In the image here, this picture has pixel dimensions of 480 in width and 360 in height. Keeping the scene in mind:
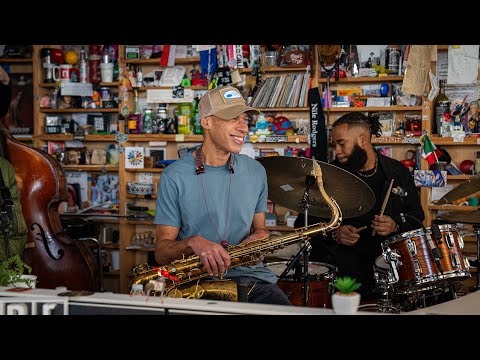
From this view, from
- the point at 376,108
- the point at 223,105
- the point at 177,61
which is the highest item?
the point at 177,61

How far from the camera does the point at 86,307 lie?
1.58 metres

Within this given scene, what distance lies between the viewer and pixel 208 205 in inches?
109

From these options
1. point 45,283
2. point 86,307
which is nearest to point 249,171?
point 86,307

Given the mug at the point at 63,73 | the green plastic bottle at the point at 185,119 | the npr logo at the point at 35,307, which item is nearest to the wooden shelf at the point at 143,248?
the green plastic bottle at the point at 185,119

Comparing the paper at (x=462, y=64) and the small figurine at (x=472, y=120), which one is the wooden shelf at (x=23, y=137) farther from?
the small figurine at (x=472, y=120)

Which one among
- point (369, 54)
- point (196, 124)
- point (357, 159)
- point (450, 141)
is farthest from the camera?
point (196, 124)

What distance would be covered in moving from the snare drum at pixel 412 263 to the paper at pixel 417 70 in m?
2.06

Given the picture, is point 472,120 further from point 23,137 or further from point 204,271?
point 23,137

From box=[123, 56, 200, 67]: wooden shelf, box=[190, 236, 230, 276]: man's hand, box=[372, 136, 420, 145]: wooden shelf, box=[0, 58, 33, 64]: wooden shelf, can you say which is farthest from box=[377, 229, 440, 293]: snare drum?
box=[0, 58, 33, 64]: wooden shelf

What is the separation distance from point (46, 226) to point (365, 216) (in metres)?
2.08

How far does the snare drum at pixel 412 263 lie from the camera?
10.1 feet

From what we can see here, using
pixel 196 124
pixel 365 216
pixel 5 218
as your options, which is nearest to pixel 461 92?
pixel 365 216
